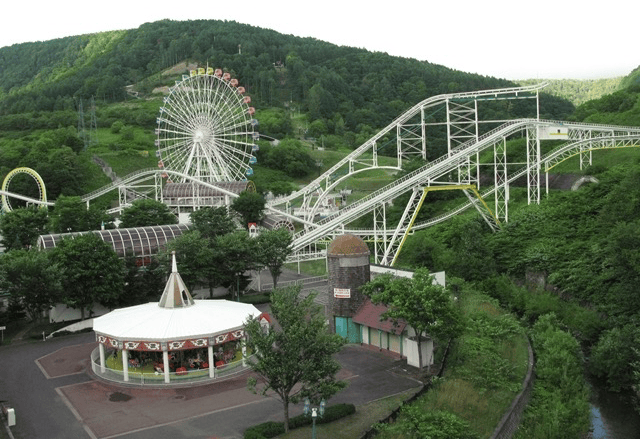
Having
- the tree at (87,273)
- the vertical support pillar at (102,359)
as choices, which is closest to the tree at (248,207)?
the tree at (87,273)

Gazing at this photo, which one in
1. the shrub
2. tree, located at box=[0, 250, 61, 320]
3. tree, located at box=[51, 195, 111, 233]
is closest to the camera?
the shrub

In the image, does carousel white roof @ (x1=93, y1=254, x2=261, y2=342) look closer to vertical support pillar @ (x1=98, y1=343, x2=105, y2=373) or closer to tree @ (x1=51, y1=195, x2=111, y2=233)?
vertical support pillar @ (x1=98, y1=343, x2=105, y2=373)

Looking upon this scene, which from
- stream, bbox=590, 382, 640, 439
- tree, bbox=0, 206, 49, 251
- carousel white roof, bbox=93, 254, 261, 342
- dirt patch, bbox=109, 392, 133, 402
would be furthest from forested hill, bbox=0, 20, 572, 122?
dirt patch, bbox=109, 392, 133, 402

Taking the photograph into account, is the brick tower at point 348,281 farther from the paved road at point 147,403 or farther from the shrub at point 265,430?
the shrub at point 265,430

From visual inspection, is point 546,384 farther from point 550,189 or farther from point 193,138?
point 193,138

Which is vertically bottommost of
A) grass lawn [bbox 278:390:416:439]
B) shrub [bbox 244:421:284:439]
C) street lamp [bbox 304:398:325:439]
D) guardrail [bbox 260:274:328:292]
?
guardrail [bbox 260:274:328:292]
